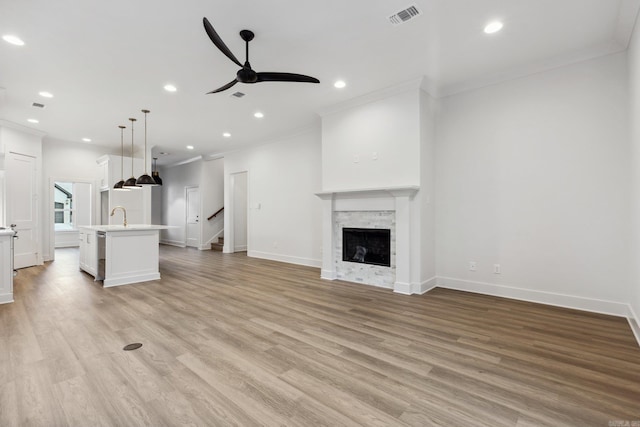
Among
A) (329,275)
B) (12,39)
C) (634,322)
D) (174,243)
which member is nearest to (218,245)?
(174,243)

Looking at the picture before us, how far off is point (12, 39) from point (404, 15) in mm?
4150

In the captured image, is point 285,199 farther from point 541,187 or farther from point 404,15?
point 541,187

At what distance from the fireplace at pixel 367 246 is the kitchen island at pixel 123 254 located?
3.21 m

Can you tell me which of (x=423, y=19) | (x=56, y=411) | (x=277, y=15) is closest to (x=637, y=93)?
(x=423, y=19)

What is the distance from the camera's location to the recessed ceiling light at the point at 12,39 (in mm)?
3162

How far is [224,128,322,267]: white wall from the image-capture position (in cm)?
643

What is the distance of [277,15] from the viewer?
113 inches

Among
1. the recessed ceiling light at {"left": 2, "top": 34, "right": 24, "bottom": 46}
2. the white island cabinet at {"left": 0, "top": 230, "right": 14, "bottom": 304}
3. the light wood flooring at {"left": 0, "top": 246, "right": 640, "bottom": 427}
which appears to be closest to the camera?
the light wood flooring at {"left": 0, "top": 246, "right": 640, "bottom": 427}

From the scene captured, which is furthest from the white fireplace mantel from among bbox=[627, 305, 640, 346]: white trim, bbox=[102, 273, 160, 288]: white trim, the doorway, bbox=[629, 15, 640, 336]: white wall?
the doorway

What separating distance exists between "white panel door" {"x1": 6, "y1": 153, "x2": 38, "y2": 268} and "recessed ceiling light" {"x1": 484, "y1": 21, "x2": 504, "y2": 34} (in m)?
8.77

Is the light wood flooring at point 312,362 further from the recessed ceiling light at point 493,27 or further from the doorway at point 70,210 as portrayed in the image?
the doorway at point 70,210

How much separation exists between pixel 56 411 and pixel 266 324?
1.70m

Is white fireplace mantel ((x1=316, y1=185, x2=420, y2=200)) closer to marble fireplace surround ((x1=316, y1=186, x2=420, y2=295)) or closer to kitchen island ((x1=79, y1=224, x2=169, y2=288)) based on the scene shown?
marble fireplace surround ((x1=316, y1=186, x2=420, y2=295))

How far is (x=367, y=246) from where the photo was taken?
4969 millimetres
